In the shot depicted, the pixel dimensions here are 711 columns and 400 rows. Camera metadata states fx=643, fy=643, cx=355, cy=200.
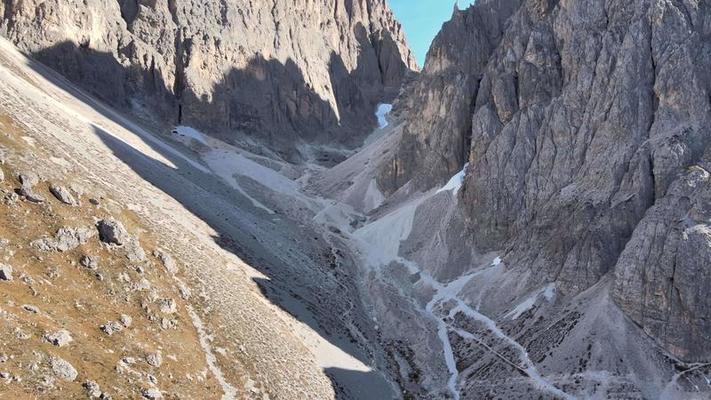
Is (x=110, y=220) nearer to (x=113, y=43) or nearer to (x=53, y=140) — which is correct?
(x=53, y=140)

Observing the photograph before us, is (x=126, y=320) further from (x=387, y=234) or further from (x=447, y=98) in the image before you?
(x=447, y=98)

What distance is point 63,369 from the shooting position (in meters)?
28.1

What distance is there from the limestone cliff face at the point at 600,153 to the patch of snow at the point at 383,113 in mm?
84866

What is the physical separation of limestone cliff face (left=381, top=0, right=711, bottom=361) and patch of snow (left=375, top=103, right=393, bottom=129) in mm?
84866

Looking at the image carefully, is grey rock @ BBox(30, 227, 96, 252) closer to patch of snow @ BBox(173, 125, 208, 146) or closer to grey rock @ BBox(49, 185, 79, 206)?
grey rock @ BBox(49, 185, 79, 206)

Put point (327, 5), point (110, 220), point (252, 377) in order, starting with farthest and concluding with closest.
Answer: point (327, 5)
point (110, 220)
point (252, 377)

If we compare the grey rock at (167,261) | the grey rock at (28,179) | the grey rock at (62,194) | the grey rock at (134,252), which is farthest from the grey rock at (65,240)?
the grey rock at (167,261)

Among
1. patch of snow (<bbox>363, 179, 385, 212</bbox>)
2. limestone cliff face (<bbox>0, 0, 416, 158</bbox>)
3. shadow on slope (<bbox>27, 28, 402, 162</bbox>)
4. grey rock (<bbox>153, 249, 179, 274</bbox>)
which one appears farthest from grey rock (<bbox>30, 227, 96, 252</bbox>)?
limestone cliff face (<bbox>0, 0, 416, 158</bbox>)

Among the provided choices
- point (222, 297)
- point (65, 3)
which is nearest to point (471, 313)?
point (222, 297)

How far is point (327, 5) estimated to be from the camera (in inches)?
7244

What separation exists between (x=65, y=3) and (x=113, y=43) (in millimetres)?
12373

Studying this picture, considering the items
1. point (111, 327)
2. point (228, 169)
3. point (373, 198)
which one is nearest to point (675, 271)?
point (111, 327)

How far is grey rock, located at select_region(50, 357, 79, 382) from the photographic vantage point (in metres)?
27.9

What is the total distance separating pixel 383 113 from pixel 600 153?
12142cm
